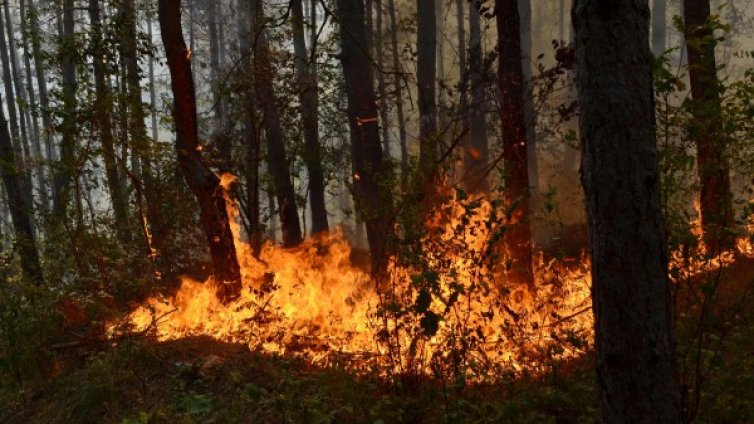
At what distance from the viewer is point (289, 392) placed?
498cm

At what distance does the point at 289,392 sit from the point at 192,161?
4.13 meters

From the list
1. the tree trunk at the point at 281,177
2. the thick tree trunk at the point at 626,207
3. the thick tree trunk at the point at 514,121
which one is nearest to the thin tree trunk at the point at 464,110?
the thick tree trunk at the point at 514,121

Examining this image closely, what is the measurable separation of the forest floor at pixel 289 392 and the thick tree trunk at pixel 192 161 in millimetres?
1463

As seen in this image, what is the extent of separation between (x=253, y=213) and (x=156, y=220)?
6.49 ft

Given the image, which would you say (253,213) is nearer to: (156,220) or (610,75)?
(156,220)

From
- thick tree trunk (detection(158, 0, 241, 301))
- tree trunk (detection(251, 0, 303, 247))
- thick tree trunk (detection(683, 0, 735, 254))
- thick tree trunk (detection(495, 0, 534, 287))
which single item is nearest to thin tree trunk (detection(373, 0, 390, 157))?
tree trunk (detection(251, 0, 303, 247))

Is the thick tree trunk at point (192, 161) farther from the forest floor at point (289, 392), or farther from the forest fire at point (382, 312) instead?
the forest floor at point (289, 392)

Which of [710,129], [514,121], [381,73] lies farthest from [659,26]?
[710,129]

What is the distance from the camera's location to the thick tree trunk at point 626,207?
2.47 m

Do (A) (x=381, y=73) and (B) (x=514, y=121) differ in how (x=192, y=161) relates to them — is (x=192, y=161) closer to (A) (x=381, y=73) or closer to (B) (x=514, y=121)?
(B) (x=514, y=121)

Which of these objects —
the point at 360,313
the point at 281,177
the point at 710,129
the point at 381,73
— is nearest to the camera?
the point at 710,129

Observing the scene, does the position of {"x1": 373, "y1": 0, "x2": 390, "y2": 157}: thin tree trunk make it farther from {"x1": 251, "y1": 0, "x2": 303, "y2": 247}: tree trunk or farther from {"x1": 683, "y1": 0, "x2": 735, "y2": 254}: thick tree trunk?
{"x1": 683, "y1": 0, "x2": 735, "y2": 254}: thick tree trunk

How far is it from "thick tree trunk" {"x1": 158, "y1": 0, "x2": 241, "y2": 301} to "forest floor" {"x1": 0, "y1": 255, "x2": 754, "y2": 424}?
146 centimetres

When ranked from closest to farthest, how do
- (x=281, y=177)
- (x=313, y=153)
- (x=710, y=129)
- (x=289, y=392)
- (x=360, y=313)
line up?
(x=710, y=129) → (x=289, y=392) → (x=360, y=313) → (x=281, y=177) → (x=313, y=153)
